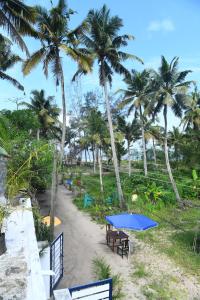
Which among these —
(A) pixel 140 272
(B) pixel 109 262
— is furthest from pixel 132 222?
(A) pixel 140 272

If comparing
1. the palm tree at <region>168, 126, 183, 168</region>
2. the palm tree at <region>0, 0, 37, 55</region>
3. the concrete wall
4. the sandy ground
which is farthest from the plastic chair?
the palm tree at <region>168, 126, 183, 168</region>

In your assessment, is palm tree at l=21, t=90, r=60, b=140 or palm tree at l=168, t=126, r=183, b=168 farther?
palm tree at l=168, t=126, r=183, b=168

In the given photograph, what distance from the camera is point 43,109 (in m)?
34.2

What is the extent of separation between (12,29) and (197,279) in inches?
484

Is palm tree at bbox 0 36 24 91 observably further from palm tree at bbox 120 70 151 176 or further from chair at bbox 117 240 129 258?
chair at bbox 117 240 129 258

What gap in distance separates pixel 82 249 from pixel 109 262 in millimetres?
1882

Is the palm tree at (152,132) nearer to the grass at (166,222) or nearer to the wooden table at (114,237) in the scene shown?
the grass at (166,222)

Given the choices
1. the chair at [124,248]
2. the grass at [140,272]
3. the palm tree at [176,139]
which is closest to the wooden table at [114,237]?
the chair at [124,248]

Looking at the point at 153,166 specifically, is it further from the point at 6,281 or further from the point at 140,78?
the point at 6,281

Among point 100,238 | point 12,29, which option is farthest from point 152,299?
point 12,29

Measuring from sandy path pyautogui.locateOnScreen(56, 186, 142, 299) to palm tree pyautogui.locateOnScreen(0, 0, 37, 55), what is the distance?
9066 mm

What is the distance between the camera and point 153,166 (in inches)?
1694

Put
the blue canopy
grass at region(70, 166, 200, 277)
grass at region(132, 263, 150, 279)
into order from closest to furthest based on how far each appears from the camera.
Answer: grass at region(132, 263, 150, 279) < the blue canopy < grass at region(70, 166, 200, 277)

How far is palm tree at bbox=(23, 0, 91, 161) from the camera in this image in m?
15.9
